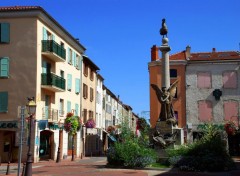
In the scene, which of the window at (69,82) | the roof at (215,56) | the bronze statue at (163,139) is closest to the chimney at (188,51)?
the roof at (215,56)

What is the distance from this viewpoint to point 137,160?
63.8ft

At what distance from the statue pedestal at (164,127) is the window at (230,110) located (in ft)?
78.2

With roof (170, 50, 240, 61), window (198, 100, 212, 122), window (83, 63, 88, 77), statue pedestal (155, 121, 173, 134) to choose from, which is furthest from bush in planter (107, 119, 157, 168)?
roof (170, 50, 240, 61)

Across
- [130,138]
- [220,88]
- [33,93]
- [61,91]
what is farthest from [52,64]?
[220,88]

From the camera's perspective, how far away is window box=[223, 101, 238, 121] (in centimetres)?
4328

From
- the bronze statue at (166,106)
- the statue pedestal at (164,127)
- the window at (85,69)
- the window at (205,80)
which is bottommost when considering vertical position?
the statue pedestal at (164,127)

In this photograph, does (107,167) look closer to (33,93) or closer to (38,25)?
(33,93)

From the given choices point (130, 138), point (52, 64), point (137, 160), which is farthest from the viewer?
point (52, 64)

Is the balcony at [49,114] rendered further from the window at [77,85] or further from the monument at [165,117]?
the monument at [165,117]

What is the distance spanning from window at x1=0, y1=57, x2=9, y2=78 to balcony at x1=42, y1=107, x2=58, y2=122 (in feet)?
12.9

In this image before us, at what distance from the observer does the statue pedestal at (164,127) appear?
69.6 feet

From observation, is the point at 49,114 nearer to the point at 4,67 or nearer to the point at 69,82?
the point at 4,67

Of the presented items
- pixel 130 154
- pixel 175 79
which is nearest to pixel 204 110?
pixel 175 79

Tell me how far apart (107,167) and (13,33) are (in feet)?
49.5
